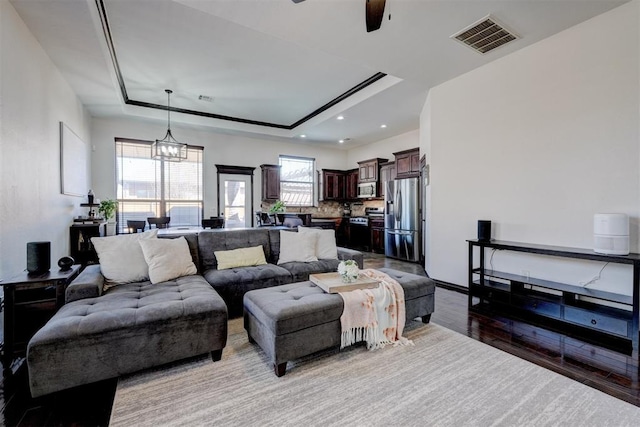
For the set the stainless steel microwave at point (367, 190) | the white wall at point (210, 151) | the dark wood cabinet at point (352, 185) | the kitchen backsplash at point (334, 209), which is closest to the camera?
the white wall at point (210, 151)

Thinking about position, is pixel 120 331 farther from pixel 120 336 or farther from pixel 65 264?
pixel 65 264

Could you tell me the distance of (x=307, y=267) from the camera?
358cm

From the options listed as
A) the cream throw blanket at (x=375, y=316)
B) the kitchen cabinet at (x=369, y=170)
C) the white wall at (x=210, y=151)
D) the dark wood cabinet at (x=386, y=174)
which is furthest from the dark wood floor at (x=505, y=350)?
the white wall at (x=210, y=151)

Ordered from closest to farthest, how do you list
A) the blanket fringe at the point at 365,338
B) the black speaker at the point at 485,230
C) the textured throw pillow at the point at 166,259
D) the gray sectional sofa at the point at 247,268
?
the blanket fringe at the point at 365,338 < the textured throw pillow at the point at 166,259 < the gray sectional sofa at the point at 247,268 < the black speaker at the point at 485,230

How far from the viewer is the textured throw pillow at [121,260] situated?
273cm

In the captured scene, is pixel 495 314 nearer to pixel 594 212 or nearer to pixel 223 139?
pixel 594 212

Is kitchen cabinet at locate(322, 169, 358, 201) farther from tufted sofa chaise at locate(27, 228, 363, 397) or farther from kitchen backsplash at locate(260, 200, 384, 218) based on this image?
tufted sofa chaise at locate(27, 228, 363, 397)

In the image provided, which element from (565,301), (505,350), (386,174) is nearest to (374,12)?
(505,350)

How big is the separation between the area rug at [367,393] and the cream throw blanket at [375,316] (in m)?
0.14

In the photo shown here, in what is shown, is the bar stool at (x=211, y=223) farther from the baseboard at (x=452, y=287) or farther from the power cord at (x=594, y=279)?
the power cord at (x=594, y=279)

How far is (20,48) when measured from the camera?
2.76 m

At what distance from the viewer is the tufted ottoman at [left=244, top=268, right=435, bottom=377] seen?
81.0 inches

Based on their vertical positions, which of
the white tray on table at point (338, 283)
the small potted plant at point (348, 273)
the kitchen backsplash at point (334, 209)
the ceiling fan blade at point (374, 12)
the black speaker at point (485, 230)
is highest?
the ceiling fan blade at point (374, 12)

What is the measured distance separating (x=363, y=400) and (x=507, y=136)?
11.6 ft
